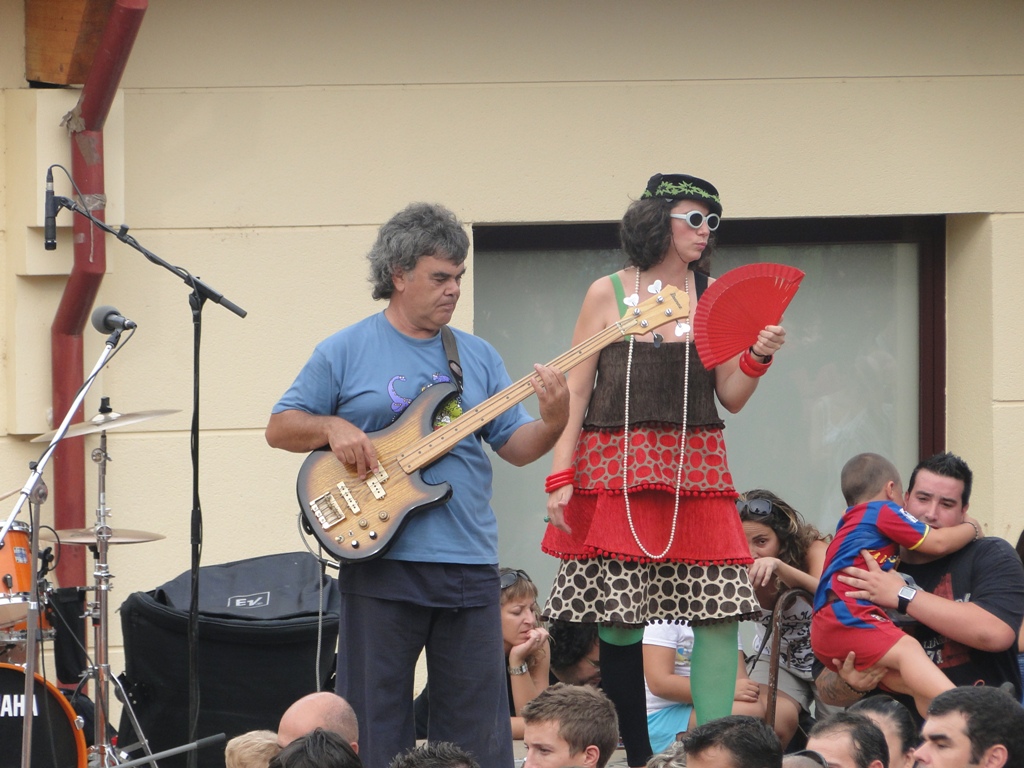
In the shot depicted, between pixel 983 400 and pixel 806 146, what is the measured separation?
1364mm

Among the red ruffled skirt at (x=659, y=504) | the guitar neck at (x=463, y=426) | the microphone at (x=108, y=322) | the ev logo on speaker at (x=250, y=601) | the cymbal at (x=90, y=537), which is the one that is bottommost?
the ev logo on speaker at (x=250, y=601)

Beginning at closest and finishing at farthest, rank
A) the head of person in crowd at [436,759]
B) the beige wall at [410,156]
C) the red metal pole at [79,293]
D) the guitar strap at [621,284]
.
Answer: the head of person in crowd at [436,759], the guitar strap at [621,284], the red metal pole at [79,293], the beige wall at [410,156]

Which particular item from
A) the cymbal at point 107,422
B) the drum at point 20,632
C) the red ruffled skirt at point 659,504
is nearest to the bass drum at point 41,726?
the drum at point 20,632

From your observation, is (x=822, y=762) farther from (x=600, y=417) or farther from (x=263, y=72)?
(x=263, y=72)

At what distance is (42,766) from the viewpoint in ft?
15.7

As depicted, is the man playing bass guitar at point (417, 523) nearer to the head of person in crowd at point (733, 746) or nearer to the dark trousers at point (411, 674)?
the dark trousers at point (411, 674)

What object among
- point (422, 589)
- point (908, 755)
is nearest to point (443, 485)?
point (422, 589)

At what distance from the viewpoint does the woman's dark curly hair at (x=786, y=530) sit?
5.35m

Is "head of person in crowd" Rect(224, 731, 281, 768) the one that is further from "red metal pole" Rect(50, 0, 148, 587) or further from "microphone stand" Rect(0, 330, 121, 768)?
"red metal pole" Rect(50, 0, 148, 587)

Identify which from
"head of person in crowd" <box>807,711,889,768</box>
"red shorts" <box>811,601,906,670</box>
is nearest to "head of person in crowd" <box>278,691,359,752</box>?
"head of person in crowd" <box>807,711,889,768</box>

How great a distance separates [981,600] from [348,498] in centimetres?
205

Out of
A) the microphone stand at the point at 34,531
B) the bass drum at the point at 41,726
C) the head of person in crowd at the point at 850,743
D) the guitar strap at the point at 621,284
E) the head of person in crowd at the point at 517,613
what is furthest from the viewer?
the head of person in crowd at the point at 517,613

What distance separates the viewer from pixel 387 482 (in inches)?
156

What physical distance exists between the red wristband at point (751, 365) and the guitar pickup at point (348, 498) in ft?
4.00
